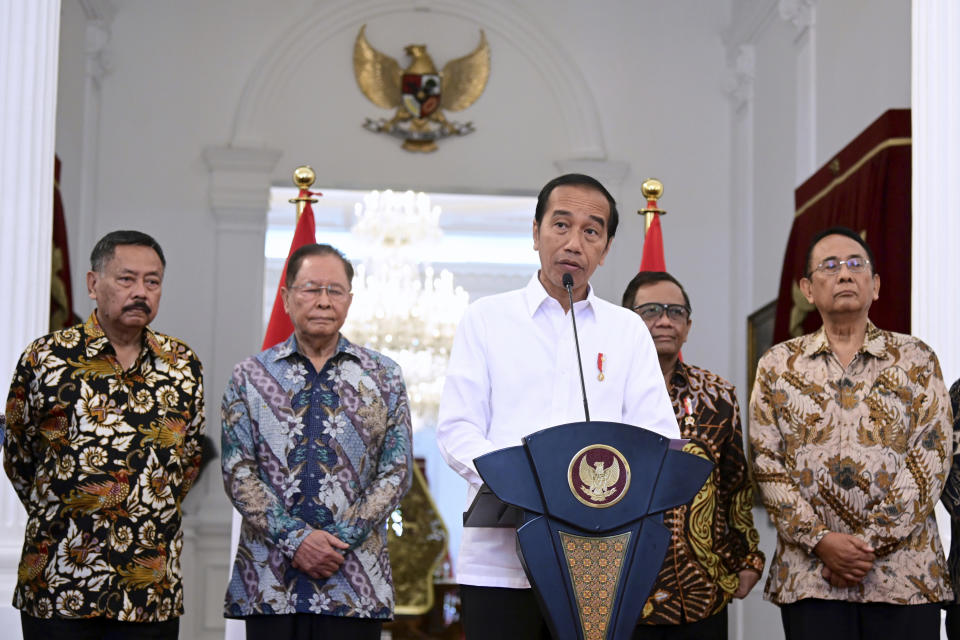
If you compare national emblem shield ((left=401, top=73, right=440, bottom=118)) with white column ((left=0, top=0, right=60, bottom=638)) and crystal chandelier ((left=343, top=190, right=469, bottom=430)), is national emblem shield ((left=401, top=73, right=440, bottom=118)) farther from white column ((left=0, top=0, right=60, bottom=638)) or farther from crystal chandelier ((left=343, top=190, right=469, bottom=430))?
white column ((left=0, top=0, right=60, bottom=638))

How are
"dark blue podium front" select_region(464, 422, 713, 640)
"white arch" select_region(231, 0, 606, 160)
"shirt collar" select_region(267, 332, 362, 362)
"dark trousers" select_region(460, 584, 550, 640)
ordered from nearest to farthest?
"dark blue podium front" select_region(464, 422, 713, 640) < "dark trousers" select_region(460, 584, 550, 640) < "shirt collar" select_region(267, 332, 362, 362) < "white arch" select_region(231, 0, 606, 160)

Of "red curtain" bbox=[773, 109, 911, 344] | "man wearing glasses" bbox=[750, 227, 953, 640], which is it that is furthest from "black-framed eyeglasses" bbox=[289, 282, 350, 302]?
"red curtain" bbox=[773, 109, 911, 344]

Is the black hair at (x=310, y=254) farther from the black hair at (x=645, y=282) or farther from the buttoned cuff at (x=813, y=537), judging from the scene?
the buttoned cuff at (x=813, y=537)

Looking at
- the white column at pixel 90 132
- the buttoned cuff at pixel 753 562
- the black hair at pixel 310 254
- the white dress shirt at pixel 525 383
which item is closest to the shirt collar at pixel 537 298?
the white dress shirt at pixel 525 383

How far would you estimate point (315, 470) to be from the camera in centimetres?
316

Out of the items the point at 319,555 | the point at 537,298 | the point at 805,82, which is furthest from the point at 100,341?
the point at 805,82

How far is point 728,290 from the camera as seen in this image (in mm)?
7875

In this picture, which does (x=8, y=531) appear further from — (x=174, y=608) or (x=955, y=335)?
(x=955, y=335)

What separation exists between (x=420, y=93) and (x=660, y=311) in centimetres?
448

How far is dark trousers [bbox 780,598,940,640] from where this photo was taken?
9.94 ft

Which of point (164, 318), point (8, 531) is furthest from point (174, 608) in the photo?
point (164, 318)

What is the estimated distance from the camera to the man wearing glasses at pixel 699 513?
335 centimetres

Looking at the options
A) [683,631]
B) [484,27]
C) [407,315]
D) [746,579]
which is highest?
[484,27]

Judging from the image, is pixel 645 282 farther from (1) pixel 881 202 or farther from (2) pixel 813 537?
(1) pixel 881 202
